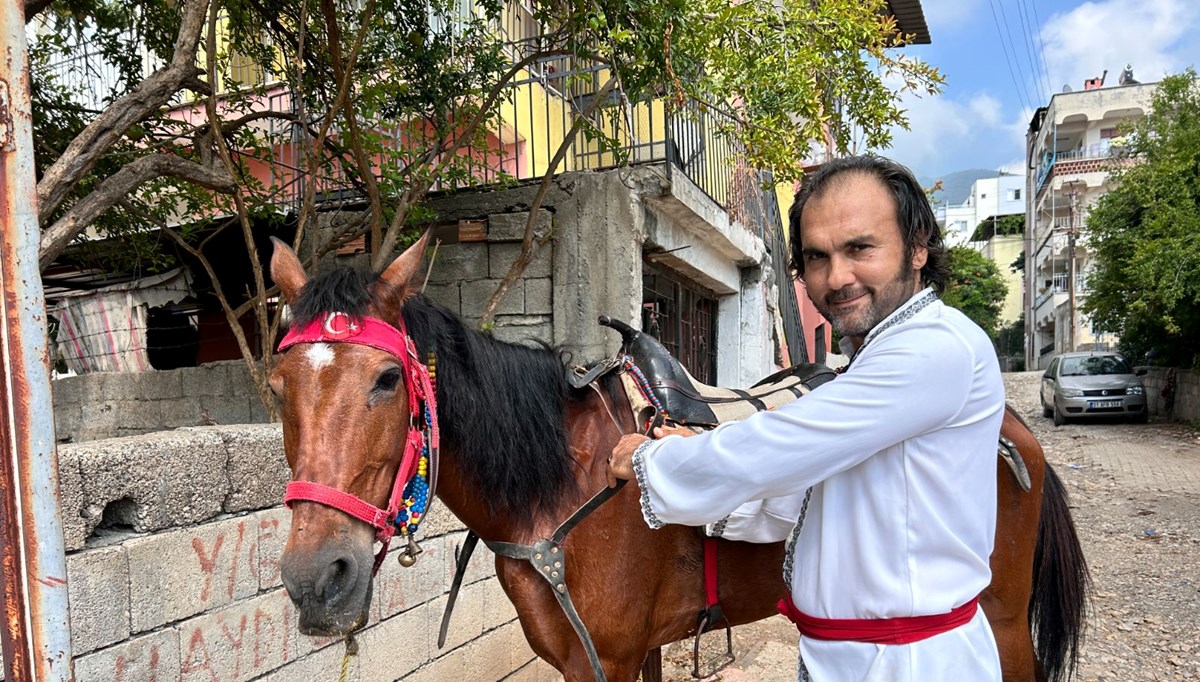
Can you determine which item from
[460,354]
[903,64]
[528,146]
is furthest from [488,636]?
[528,146]

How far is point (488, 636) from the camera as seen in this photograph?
3.60 m

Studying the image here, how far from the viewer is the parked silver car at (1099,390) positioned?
14.9m

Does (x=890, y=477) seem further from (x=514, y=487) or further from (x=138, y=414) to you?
(x=138, y=414)

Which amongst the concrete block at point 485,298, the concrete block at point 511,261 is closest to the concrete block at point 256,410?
the concrete block at point 485,298

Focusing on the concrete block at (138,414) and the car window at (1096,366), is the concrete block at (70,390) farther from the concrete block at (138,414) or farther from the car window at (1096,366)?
the car window at (1096,366)

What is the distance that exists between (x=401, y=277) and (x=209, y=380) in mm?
5344

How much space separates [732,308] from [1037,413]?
1375 cm

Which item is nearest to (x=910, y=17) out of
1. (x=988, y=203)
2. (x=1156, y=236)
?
(x=1156, y=236)

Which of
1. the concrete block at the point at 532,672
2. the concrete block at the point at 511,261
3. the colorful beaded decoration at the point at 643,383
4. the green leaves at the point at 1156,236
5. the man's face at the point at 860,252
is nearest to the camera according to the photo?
the man's face at the point at 860,252

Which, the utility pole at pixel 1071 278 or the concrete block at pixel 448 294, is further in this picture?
the utility pole at pixel 1071 278

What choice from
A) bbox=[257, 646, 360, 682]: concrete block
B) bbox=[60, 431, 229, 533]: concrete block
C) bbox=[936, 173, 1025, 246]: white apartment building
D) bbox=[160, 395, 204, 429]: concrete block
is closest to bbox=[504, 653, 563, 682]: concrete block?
bbox=[257, 646, 360, 682]: concrete block

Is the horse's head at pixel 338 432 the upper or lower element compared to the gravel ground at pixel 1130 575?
Answer: upper

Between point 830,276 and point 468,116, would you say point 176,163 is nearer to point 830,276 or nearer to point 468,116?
point 468,116

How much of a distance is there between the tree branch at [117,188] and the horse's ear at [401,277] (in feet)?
4.78
